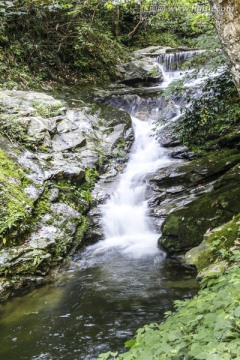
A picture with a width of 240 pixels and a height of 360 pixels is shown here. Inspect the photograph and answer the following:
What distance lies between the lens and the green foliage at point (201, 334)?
2.02 metres

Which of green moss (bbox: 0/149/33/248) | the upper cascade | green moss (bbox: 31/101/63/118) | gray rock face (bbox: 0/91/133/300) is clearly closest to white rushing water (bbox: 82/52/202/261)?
gray rock face (bbox: 0/91/133/300)

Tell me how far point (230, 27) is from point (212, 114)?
636 centimetres

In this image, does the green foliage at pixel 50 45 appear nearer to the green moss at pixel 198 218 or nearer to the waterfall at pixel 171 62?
the waterfall at pixel 171 62

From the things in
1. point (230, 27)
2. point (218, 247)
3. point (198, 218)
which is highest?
point (230, 27)

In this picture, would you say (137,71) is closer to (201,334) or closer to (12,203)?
(12,203)

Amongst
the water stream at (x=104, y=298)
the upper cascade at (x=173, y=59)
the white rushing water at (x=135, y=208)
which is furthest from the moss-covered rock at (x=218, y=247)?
the upper cascade at (x=173, y=59)

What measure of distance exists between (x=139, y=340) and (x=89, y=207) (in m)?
5.24

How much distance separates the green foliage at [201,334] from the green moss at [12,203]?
3634 millimetres

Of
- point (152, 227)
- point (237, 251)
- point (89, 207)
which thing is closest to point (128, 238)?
point (152, 227)

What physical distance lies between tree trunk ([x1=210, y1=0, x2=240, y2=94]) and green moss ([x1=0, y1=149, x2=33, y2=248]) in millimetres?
4504

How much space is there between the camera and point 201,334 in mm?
2221

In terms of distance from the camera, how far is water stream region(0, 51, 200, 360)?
4.02m

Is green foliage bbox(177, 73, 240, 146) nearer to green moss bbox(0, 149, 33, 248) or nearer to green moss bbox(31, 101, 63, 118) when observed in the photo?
green moss bbox(31, 101, 63, 118)

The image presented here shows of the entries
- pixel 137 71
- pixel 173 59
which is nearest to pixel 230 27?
pixel 137 71
